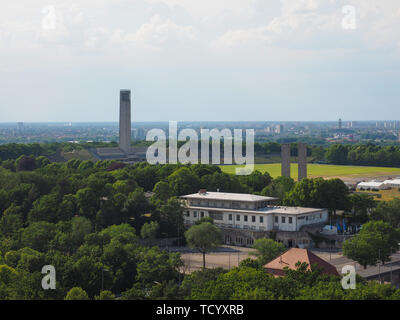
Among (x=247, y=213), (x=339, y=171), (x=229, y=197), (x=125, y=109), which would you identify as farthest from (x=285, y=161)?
(x=125, y=109)

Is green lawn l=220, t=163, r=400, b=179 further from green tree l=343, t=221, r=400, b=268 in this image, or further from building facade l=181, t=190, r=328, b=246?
green tree l=343, t=221, r=400, b=268

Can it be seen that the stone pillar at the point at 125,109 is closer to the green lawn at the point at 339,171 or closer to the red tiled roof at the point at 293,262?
the green lawn at the point at 339,171

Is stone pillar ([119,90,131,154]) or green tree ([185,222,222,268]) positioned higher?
stone pillar ([119,90,131,154])

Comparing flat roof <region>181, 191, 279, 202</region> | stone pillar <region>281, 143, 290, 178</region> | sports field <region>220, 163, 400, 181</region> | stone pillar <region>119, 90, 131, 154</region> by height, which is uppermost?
stone pillar <region>119, 90, 131, 154</region>

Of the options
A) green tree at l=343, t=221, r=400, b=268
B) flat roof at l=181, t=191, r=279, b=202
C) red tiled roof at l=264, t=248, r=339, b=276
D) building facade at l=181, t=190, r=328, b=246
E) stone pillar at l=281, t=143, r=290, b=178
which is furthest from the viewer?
stone pillar at l=281, t=143, r=290, b=178

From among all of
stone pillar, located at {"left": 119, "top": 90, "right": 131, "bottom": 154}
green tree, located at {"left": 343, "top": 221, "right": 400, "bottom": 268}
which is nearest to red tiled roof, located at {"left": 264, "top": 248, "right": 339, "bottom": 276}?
green tree, located at {"left": 343, "top": 221, "right": 400, "bottom": 268}

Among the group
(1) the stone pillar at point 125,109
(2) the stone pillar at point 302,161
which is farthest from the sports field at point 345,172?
(1) the stone pillar at point 125,109
